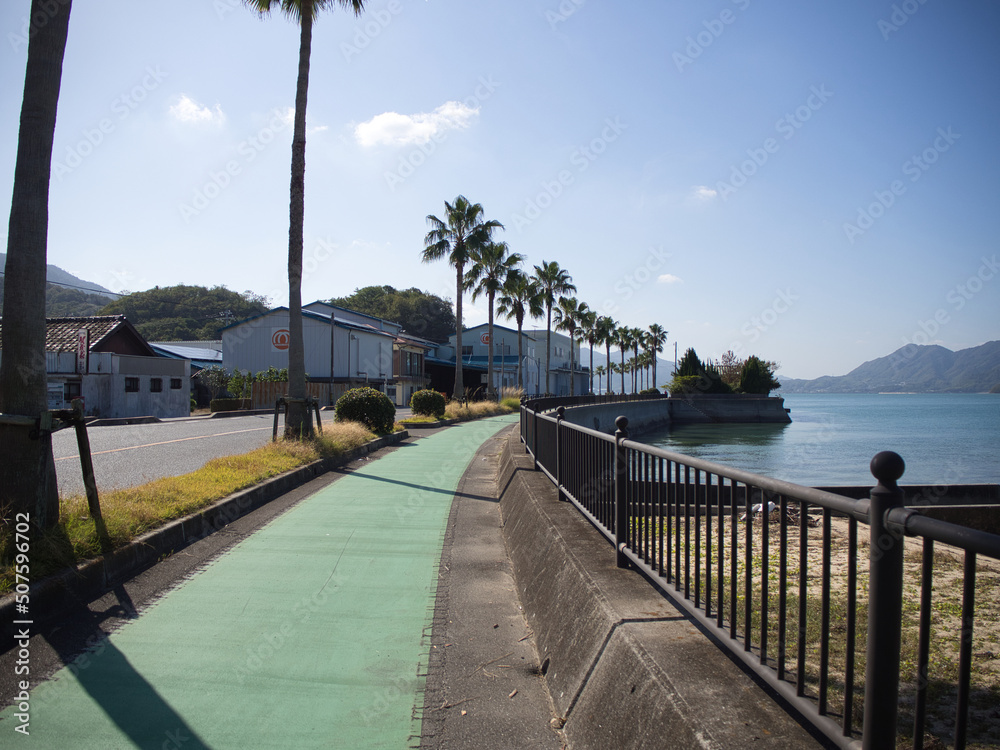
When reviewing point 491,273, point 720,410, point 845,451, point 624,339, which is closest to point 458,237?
point 491,273

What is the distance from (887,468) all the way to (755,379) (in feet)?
257

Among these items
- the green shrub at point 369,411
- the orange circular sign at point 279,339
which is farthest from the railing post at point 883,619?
the orange circular sign at point 279,339

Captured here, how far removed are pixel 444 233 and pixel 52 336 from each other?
19.8m

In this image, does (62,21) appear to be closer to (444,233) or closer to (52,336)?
(52,336)

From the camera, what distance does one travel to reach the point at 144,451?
1327cm

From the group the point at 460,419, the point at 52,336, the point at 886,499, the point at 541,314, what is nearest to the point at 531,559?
the point at 886,499

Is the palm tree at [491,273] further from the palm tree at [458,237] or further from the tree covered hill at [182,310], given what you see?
the tree covered hill at [182,310]

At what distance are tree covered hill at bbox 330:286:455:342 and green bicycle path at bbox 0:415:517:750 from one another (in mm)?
88066

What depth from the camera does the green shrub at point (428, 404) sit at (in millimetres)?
26453

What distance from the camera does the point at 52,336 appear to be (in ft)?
97.2

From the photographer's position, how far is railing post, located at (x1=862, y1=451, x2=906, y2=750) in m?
1.76

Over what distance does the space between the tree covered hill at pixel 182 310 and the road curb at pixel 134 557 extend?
75.8 m

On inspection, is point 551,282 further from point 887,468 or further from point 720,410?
point 887,468

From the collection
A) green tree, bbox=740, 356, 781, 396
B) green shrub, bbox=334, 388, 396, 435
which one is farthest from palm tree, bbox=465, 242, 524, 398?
green tree, bbox=740, 356, 781, 396
